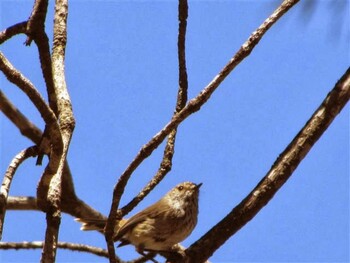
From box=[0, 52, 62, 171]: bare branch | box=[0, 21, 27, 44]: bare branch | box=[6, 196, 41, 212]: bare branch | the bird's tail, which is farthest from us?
box=[6, 196, 41, 212]: bare branch

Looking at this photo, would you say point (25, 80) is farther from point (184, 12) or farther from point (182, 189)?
point (182, 189)

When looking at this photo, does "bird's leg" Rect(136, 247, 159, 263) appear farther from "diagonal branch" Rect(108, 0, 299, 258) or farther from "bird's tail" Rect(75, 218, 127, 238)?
"diagonal branch" Rect(108, 0, 299, 258)

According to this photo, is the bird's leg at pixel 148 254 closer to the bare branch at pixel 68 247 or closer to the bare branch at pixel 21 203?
the bare branch at pixel 68 247

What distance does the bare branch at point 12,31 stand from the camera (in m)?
3.83

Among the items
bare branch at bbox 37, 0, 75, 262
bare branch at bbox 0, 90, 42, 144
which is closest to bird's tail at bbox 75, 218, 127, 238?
bare branch at bbox 0, 90, 42, 144

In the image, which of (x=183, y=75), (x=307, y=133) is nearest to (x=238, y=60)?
(x=307, y=133)

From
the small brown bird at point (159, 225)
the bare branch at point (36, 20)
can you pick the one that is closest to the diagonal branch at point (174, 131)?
the bare branch at point (36, 20)

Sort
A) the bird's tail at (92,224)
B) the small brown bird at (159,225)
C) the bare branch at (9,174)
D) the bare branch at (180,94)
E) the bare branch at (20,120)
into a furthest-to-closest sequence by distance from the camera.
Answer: the bare branch at (20,120) → the bird's tail at (92,224) → the small brown bird at (159,225) → the bare branch at (180,94) → the bare branch at (9,174)

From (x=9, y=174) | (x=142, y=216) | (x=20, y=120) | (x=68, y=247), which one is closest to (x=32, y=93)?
(x=9, y=174)

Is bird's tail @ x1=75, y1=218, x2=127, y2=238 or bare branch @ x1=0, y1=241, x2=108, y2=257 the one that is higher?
bird's tail @ x1=75, y1=218, x2=127, y2=238

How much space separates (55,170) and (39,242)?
2.36 metres

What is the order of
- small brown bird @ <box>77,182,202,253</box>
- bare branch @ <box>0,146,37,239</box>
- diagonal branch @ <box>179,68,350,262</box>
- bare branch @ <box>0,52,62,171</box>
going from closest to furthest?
1. bare branch @ <box>0,146,37,239</box>
2. bare branch @ <box>0,52,62,171</box>
3. diagonal branch @ <box>179,68,350,262</box>
4. small brown bird @ <box>77,182,202,253</box>

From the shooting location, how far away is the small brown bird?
19.2 feet

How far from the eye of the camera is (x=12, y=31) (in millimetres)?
3906
